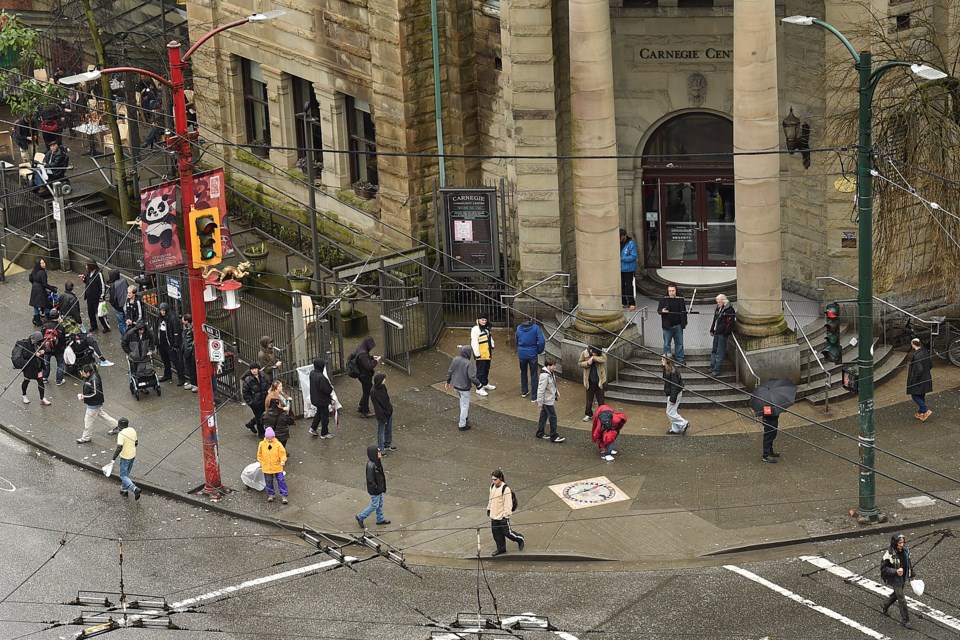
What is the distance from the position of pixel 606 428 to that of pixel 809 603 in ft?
21.4

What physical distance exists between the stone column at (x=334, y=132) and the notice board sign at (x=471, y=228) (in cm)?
487

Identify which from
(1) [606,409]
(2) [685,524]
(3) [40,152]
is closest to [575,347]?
(1) [606,409]

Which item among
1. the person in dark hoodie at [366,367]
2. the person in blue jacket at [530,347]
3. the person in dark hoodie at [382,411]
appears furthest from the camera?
the person in blue jacket at [530,347]

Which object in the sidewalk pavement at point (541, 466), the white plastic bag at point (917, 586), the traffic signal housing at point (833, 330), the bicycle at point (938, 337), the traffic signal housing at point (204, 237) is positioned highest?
the traffic signal housing at point (204, 237)

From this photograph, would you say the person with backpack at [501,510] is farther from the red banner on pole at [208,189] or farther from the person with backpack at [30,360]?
the person with backpack at [30,360]

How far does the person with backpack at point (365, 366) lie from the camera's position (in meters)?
34.5

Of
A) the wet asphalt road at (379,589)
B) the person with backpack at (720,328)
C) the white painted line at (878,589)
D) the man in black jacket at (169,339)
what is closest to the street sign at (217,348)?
the man in black jacket at (169,339)

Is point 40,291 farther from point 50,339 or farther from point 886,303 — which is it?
point 886,303

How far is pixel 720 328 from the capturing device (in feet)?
115

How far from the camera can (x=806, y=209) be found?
124 ft

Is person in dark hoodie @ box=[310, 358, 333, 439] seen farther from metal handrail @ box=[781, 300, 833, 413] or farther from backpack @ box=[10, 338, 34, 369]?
metal handrail @ box=[781, 300, 833, 413]

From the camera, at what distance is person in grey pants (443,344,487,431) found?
34062 mm

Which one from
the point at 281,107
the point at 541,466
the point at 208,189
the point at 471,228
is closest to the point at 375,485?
the point at 541,466

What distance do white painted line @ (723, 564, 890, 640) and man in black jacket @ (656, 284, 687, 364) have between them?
7.63 metres
